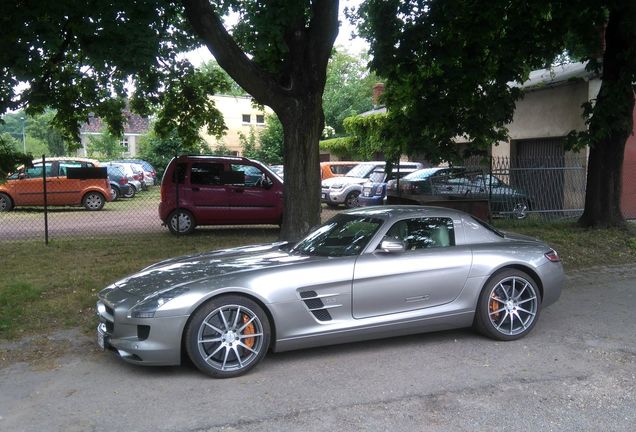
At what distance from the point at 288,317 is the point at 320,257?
0.72 meters

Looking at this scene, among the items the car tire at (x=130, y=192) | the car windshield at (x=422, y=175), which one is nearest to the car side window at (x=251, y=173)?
the car windshield at (x=422, y=175)

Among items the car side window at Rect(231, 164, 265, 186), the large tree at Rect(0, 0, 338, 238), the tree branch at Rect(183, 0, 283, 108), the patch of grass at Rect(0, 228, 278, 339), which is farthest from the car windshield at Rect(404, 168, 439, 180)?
the tree branch at Rect(183, 0, 283, 108)

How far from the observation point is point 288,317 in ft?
17.2

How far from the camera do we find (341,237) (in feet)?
20.1

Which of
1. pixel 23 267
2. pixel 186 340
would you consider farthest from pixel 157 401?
pixel 23 267

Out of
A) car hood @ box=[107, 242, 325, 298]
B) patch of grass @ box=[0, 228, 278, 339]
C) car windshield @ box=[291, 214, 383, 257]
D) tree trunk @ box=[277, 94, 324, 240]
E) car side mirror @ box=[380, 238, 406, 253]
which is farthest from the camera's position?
tree trunk @ box=[277, 94, 324, 240]

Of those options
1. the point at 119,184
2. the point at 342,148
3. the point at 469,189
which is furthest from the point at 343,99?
the point at 469,189

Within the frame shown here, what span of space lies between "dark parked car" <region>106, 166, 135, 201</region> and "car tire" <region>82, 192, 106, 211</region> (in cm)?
383

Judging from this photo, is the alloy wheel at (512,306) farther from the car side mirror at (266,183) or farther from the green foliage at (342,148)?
the green foliage at (342,148)

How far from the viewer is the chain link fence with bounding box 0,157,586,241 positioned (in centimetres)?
1473

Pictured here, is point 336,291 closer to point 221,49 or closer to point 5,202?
point 221,49

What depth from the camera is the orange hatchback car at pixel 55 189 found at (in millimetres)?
19188

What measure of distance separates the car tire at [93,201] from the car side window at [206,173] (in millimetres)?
8231

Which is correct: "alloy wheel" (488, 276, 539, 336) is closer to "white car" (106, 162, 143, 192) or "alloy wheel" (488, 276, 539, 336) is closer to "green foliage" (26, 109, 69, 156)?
"white car" (106, 162, 143, 192)
